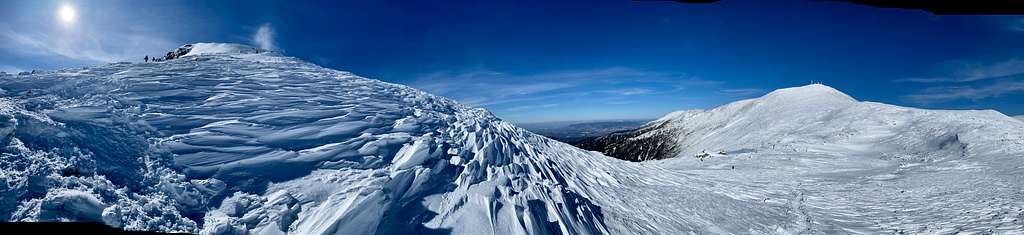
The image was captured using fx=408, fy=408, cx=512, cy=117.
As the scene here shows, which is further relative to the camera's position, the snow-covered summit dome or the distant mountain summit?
the snow-covered summit dome

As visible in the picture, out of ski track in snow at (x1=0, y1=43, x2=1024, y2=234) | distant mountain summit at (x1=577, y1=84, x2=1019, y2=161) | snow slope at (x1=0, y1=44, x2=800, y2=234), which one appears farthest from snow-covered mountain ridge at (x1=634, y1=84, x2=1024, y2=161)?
snow slope at (x1=0, y1=44, x2=800, y2=234)

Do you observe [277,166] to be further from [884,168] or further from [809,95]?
[809,95]

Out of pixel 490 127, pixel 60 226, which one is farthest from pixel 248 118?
pixel 60 226

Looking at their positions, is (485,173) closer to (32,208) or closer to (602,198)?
(602,198)

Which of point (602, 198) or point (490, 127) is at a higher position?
point (490, 127)

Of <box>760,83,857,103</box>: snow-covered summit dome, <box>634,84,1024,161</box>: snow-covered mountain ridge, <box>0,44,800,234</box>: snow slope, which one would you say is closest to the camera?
<box>0,44,800,234</box>: snow slope

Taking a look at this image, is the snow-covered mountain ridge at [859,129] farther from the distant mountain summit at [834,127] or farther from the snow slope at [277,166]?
the snow slope at [277,166]

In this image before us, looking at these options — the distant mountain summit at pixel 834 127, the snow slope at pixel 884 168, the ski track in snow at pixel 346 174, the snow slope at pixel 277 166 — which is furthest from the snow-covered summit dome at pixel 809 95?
the snow slope at pixel 277 166

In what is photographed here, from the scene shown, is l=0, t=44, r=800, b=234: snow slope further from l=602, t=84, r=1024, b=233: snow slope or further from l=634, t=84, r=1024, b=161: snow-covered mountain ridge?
l=634, t=84, r=1024, b=161: snow-covered mountain ridge
